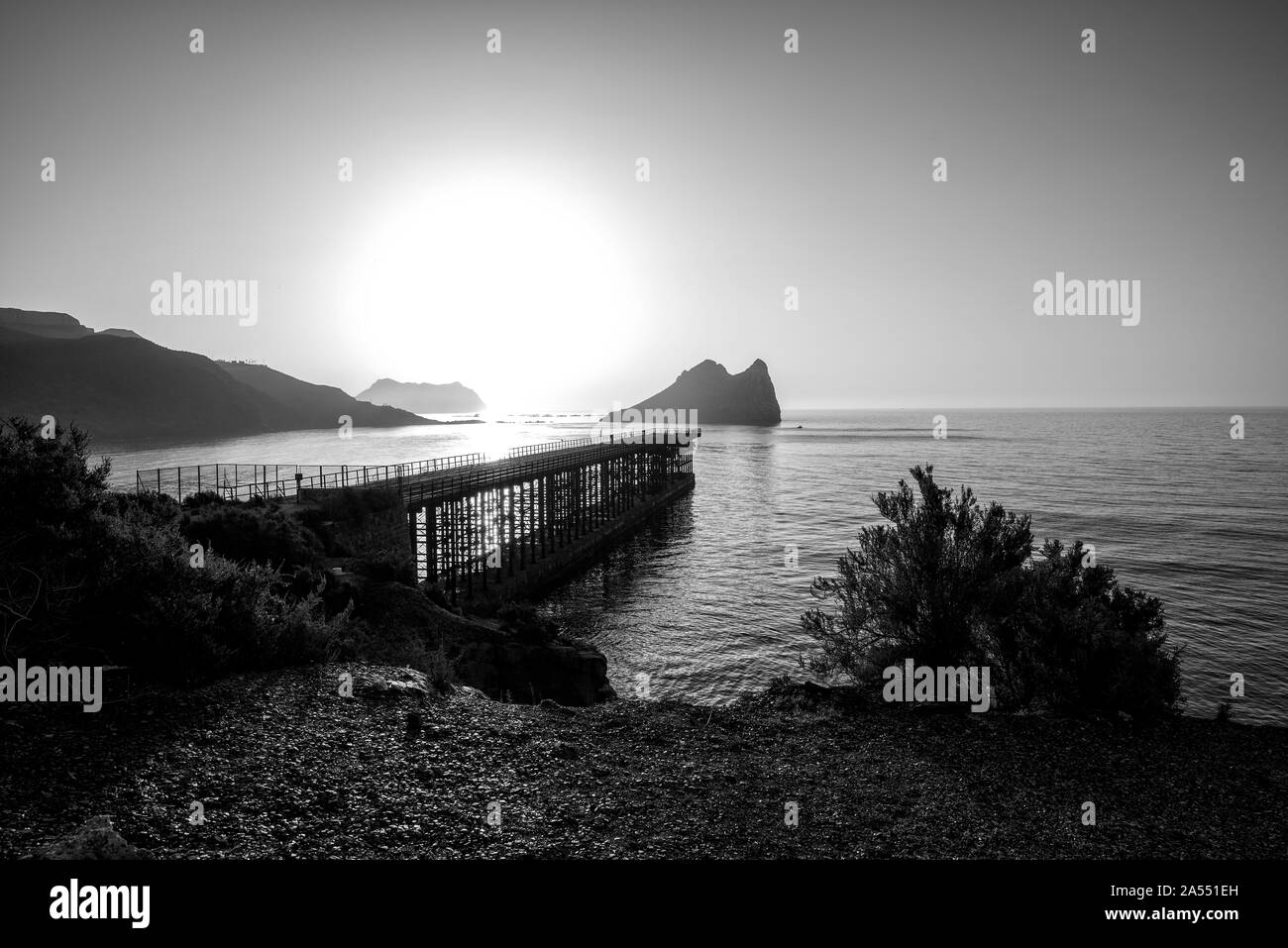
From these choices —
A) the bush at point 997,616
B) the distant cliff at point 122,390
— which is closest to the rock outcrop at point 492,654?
the bush at point 997,616

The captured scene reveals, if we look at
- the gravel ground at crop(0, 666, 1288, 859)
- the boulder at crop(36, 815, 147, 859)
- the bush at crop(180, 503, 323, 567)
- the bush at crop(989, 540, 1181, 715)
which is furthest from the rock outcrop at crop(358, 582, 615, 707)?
the boulder at crop(36, 815, 147, 859)

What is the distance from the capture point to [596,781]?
8.71 meters

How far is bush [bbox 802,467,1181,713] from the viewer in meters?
12.7

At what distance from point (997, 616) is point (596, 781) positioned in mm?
11062

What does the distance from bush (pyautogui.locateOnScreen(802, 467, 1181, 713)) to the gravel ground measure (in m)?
1.17

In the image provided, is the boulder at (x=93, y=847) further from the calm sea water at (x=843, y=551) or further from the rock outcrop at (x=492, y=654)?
the calm sea water at (x=843, y=551)

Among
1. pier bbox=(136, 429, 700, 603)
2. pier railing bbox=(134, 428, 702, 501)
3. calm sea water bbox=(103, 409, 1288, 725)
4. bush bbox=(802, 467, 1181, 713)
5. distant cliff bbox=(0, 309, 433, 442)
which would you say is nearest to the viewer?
bush bbox=(802, 467, 1181, 713)

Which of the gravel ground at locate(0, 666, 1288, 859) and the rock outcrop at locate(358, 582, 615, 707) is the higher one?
the gravel ground at locate(0, 666, 1288, 859)

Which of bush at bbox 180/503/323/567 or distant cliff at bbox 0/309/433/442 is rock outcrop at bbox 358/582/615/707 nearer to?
bush at bbox 180/503/323/567

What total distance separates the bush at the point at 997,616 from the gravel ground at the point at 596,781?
3.85 feet

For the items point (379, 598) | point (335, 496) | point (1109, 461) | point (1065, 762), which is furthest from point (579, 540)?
point (1109, 461)

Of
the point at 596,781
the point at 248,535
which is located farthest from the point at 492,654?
the point at 596,781

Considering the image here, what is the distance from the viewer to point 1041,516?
52.2 meters
